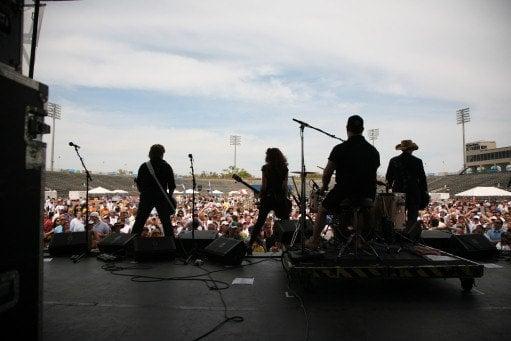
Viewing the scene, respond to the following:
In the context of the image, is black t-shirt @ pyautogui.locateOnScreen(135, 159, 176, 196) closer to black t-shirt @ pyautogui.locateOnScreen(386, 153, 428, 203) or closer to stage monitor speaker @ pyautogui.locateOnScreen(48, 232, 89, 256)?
stage monitor speaker @ pyautogui.locateOnScreen(48, 232, 89, 256)

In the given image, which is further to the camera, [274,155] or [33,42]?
[274,155]

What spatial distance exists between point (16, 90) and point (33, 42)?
0.48 m

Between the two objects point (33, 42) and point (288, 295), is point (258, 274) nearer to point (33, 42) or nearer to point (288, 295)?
point (288, 295)

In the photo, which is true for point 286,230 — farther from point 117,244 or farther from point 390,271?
point 117,244

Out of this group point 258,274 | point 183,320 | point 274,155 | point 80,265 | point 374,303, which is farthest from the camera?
point 274,155

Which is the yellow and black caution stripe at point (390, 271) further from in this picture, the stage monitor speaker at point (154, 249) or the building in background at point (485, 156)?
the building in background at point (485, 156)

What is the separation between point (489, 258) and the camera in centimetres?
518

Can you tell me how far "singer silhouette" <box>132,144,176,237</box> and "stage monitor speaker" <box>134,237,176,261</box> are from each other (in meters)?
0.47

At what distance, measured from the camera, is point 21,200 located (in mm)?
1771

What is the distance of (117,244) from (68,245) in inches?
29.4

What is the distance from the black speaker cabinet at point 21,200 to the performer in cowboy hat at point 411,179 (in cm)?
516

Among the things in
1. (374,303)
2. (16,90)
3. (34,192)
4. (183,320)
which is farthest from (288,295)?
(16,90)

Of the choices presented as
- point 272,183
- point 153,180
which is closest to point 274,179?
point 272,183

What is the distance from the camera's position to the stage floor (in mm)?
2492
